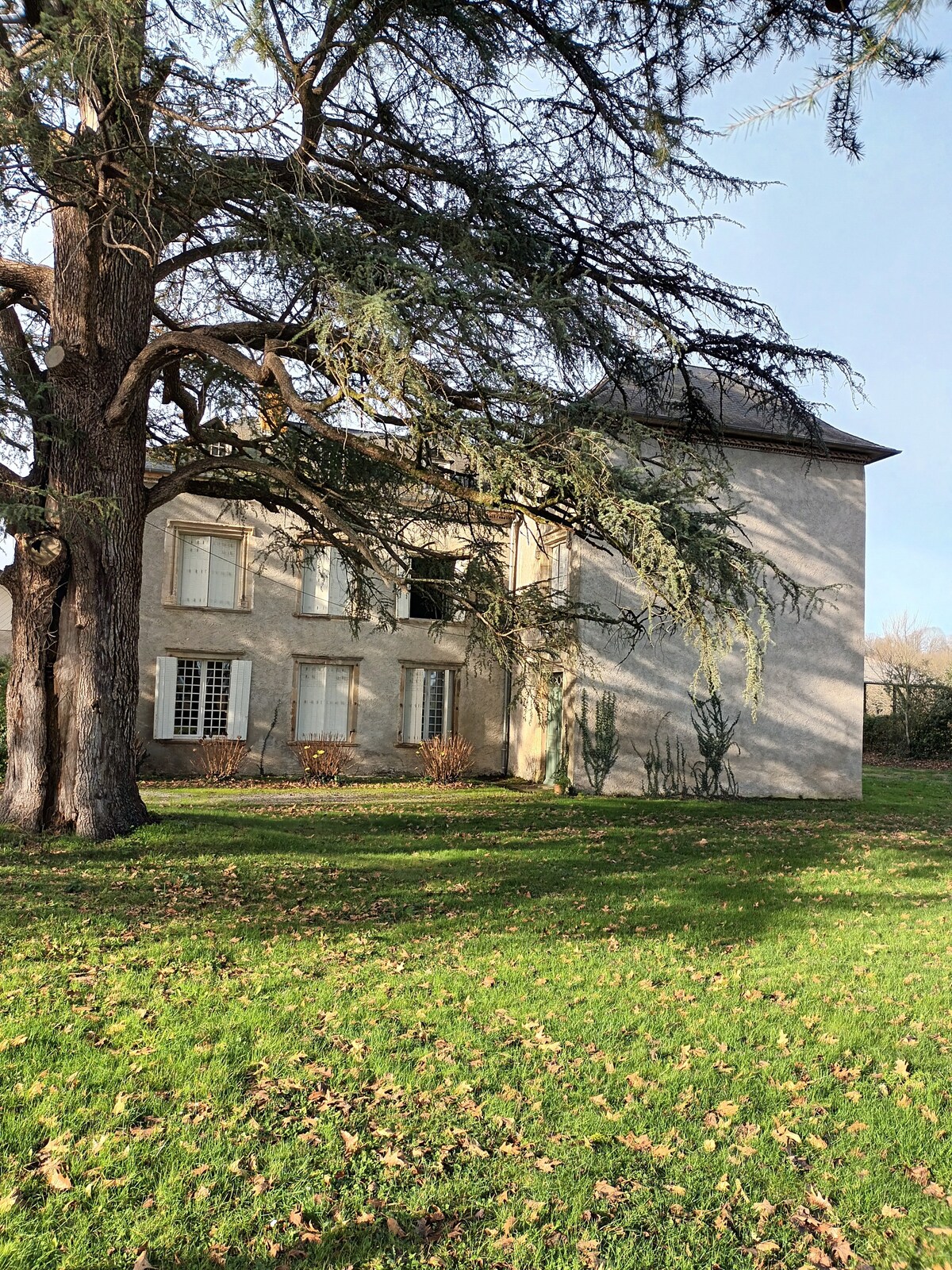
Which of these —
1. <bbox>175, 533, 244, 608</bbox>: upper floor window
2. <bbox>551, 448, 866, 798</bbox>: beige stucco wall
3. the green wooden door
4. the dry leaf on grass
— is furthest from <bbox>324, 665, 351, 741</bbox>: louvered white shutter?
the dry leaf on grass

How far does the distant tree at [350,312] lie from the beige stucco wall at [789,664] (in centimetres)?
651

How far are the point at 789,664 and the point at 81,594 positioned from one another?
12655 mm

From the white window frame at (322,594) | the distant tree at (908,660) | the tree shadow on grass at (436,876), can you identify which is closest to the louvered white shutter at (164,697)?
the white window frame at (322,594)

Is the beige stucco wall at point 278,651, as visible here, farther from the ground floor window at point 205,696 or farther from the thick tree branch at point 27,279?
the thick tree branch at point 27,279

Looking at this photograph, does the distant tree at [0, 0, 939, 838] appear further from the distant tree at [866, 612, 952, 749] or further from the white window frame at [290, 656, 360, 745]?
the distant tree at [866, 612, 952, 749]

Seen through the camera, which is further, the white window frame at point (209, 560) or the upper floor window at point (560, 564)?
the white window frame at point (209, 560)

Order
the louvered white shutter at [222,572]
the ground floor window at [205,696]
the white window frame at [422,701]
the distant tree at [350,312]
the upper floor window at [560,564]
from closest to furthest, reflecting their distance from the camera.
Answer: the distant tree at [350,312]
the upper floor window at [560,564]
the ground floor window at [205,696]
the louvered white shutter at [222,572]
the white window frame at [422,701]

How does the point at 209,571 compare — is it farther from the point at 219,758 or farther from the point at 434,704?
the point at 434,704

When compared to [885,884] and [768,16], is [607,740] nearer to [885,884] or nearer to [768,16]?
[885,884]

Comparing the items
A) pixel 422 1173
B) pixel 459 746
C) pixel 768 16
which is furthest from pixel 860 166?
pixel 459 746

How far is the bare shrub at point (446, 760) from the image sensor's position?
1702cm

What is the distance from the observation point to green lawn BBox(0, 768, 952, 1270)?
304cm

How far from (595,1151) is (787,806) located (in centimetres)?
1247

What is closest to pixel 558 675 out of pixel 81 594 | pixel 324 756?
pixel 324 756
